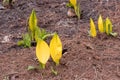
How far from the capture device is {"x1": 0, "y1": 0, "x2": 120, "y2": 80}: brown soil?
233cm

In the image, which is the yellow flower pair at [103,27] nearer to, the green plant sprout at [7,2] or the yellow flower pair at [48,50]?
the yellow flower pair at [48,50]

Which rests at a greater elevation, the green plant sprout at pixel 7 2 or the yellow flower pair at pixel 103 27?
the green plant sprout at pixel 7 2

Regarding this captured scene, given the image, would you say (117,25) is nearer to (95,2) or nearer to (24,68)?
(95,2)

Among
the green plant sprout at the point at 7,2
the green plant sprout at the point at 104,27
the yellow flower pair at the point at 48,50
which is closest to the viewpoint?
the yellow flower pair at the point at 48,50

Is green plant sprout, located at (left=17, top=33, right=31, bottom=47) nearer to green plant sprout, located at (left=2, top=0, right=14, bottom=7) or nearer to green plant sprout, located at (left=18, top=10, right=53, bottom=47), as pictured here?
green plant sprout, located at (left=18, top=10, right=53, bottom=47)

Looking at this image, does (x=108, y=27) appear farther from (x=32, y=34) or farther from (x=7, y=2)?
(x=7, y=2)

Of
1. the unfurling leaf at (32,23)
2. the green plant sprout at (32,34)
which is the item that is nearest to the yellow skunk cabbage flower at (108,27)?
the green plant sprout at (32,34)

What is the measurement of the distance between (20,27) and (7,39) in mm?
282

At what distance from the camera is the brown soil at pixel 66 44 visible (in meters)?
2.33

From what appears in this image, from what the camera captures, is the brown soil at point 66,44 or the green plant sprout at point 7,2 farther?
the green plant sprout at point 7,2

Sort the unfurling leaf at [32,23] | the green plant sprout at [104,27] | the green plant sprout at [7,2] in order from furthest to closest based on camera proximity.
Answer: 1. the green plant sprout at [7,2]
2. the green plant sprout at [104,27]
3. the unfurling leaf at [32,23]

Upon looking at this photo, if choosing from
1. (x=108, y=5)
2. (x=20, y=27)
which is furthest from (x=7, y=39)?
(x=108, y=5)

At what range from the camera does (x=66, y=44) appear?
266 cm

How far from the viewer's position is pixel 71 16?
3.22 m
